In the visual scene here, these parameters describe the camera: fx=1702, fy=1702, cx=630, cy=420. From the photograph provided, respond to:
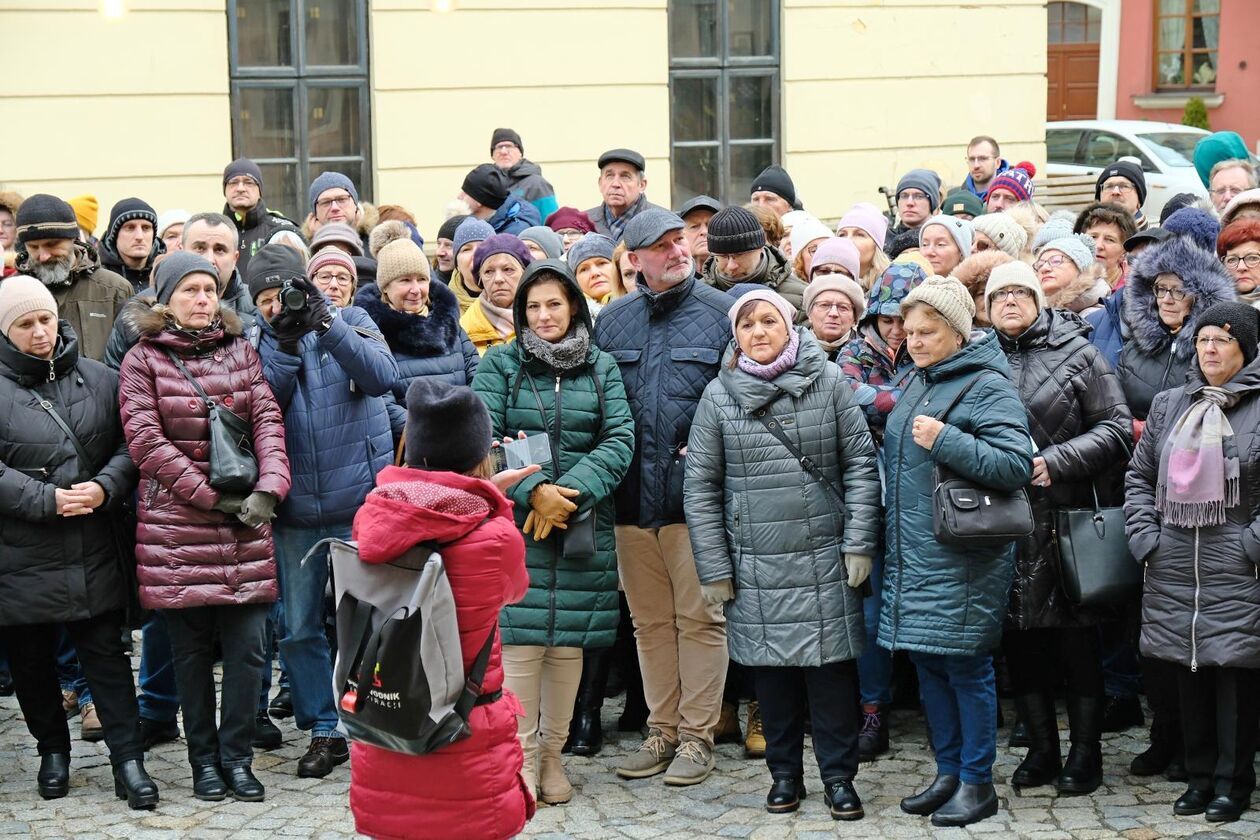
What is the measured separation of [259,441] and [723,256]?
1.99 meters

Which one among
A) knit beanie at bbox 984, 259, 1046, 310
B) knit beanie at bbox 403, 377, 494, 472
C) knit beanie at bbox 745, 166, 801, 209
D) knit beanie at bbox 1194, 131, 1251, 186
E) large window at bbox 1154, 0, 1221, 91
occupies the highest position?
large window at bbox 1154, 0, 1221, 91

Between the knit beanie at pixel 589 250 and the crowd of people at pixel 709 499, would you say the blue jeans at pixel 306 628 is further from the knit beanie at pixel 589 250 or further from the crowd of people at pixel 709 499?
the knit beanie at pixel 589 250

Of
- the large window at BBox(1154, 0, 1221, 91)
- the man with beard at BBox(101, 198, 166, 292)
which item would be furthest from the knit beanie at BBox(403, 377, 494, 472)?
the large window at BBox(1154, 0, 1221, 91)

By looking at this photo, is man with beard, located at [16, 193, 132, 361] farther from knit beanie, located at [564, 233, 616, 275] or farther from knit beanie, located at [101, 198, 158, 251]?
knit beanie, located at [564, 233, 616, 275]

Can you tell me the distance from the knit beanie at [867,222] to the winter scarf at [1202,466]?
2346 mm

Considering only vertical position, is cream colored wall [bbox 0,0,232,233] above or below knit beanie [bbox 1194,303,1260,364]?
above

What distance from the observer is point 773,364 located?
5.97 m

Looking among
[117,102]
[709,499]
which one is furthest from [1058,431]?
[117,102]

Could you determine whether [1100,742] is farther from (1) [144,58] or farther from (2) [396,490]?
(1) [144,58]

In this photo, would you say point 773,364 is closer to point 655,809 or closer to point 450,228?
point 655,809

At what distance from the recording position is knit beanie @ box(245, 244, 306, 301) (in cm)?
650

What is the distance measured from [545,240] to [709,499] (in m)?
2.46

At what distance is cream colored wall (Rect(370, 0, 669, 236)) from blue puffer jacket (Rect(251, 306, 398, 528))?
5.07m

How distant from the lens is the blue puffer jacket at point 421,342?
22.5ft
